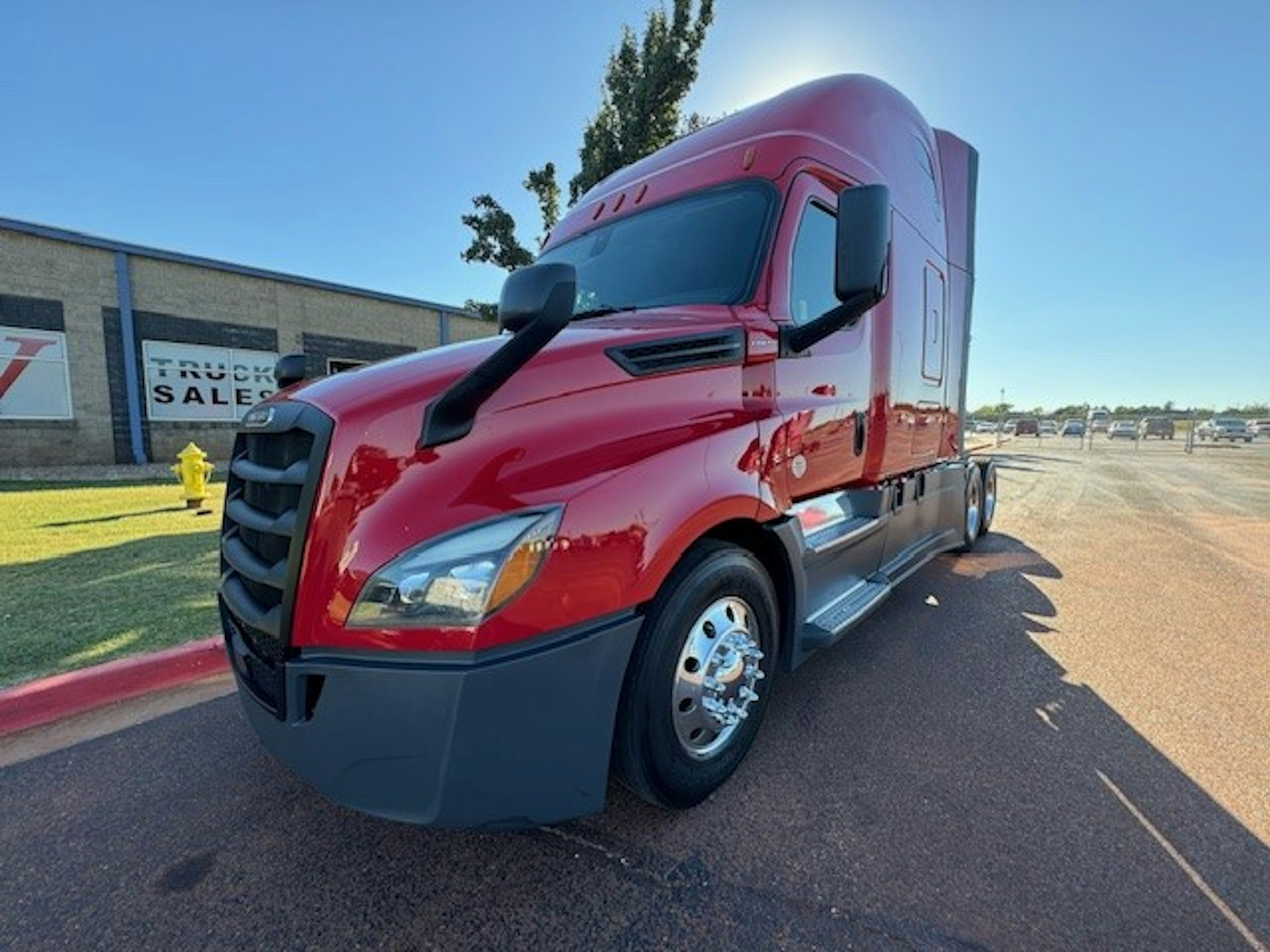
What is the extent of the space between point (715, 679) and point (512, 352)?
143 centimetres

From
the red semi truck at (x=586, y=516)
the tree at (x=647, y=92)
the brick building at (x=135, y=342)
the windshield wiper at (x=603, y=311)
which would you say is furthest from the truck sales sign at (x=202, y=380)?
the red semi truck at (x=586, y=516)

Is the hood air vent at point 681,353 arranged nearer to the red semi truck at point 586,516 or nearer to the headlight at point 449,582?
the red semi truck at point 586,516

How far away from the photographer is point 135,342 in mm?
14086

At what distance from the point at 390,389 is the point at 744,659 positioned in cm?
166

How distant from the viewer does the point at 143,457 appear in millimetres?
14430

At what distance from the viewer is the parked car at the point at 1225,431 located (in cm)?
3938

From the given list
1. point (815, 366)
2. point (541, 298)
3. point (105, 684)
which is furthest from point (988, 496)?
point (105, 684)

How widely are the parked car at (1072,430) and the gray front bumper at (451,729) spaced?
50.3 m

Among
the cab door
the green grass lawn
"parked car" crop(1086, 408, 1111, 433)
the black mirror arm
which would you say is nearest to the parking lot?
the green grass lawn

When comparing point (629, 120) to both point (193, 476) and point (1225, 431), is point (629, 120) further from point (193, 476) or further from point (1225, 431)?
point (1225, 431)

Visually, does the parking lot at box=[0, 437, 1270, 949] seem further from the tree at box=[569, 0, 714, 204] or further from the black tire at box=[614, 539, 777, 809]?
the tree at box=[569, 0, 714, 204]

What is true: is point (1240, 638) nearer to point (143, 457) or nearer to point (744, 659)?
point (744, 659)

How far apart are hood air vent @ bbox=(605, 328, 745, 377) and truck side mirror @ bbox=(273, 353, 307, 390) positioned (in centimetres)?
180

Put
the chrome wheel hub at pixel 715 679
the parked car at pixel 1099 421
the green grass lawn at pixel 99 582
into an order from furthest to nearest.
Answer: the parked car at pixel 1099 421 < the green grass lawn at pixel 99 582 < the chrome wheel hub at pixel 715 679
